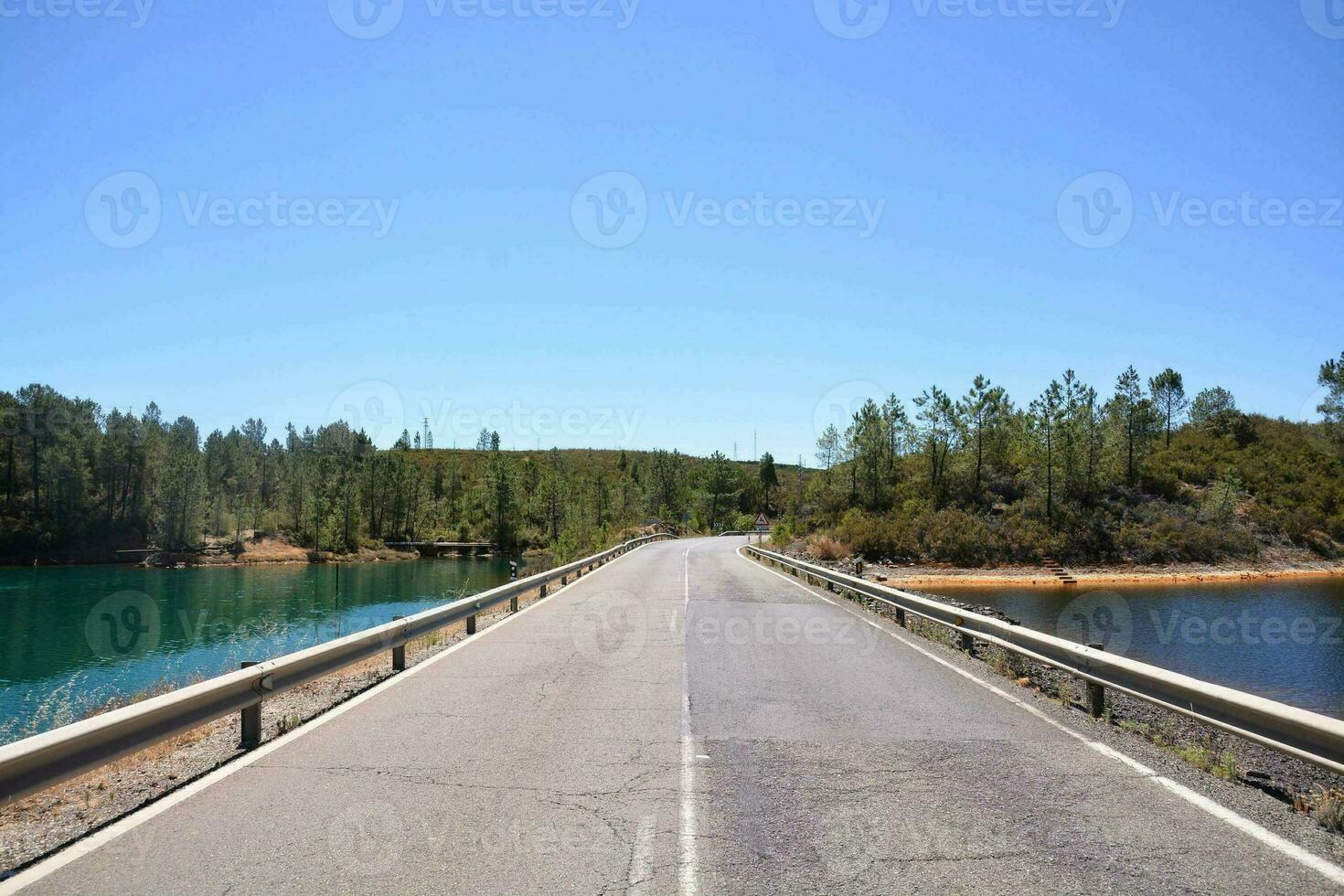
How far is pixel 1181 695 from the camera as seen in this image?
22.6ft

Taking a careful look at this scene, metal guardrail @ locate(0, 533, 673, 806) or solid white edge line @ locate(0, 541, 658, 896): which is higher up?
metal guardrail @ locate(0, 533, 673, 806)

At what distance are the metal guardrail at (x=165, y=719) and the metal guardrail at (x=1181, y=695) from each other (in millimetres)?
7813

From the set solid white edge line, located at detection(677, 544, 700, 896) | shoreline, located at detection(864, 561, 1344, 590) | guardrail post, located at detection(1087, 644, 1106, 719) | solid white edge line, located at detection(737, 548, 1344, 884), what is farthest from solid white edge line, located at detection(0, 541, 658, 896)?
shoreline, located at detection(864, 561, 1344, 590)

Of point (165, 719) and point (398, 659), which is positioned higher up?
point (165, 719)

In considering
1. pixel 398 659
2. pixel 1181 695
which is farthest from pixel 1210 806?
pixel 398 659

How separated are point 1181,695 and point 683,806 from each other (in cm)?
453

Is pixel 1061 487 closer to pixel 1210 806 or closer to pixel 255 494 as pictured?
pixel 1210 806

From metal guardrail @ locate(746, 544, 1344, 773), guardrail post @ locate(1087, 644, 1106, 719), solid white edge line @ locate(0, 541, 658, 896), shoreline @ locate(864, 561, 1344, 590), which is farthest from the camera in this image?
shoreline @ locate(864, 561, 1344, 590)

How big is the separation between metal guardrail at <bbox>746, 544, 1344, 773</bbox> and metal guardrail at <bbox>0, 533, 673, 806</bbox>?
7.81 meters

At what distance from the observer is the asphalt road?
4.18 m

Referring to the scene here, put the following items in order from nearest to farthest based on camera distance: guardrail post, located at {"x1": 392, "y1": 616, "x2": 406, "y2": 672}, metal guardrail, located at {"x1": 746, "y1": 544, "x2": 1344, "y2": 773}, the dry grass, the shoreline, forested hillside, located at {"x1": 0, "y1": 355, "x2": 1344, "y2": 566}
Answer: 1. the dry grass
2. metal guardrail, located at {"x1": 746, "y1": 544, "x2": 1344, "y2": 773}
3. guardrail post, located at {"x1": 392, "y1": 616, "x2": 406, "y2": 672}
4. the shoreline
5. forested hillside, located at {"x1": 0, "y1": 355, "x2": 1344, "y2": 566}

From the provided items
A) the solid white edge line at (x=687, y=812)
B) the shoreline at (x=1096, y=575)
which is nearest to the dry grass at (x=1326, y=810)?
the solid white edge line at (x=687, y=812)

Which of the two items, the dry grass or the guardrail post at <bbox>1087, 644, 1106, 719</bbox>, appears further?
the guardrail post at <bbox>1087, 644, 1106, 719</bbox>

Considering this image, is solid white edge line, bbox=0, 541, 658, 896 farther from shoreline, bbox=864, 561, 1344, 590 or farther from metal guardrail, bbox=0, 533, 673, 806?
shoreline, bbox=864, 561, 1344, 590
